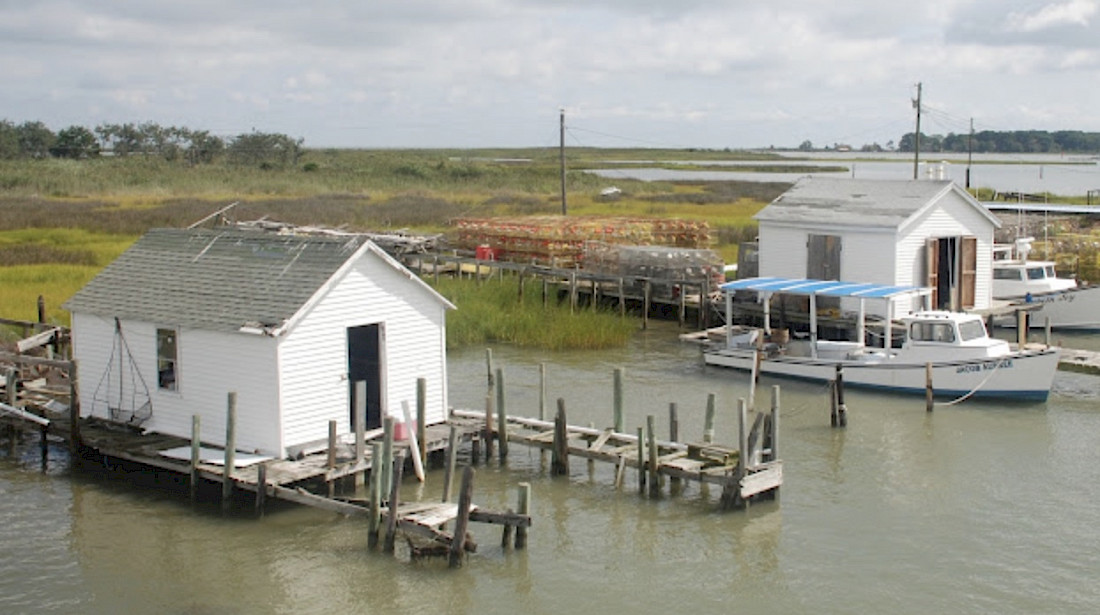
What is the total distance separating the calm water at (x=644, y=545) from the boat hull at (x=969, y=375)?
9.01 ft

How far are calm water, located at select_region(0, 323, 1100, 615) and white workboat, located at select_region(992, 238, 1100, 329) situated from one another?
15234mm

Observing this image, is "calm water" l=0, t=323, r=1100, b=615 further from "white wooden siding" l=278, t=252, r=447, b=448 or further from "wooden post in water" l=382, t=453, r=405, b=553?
"white wooden siding" l=278, t=252, r=447, b=448

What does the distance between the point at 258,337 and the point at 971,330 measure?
17.6m

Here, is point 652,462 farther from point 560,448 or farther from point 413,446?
point 413,446

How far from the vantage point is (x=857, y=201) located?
36469 millimetres

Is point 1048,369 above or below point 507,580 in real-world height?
above

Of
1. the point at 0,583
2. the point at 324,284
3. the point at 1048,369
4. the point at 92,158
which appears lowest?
the point at 0,583

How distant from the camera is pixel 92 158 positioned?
126312mm

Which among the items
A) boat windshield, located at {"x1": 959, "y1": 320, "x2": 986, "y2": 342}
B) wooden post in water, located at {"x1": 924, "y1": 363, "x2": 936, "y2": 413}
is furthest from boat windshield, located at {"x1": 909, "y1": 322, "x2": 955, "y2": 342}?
wooden post in water, located at {"x1": 924, "y1": 363, "x2": 936, "y2": 413}

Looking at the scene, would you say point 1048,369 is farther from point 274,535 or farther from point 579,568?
point 274,535

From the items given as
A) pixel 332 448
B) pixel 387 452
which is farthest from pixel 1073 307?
pixel 332 448

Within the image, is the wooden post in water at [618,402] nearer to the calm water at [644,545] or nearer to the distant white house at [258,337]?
the calm water at [644,545]

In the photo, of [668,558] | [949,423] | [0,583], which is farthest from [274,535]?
[949,423]

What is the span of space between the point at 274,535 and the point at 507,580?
13.7 ft
